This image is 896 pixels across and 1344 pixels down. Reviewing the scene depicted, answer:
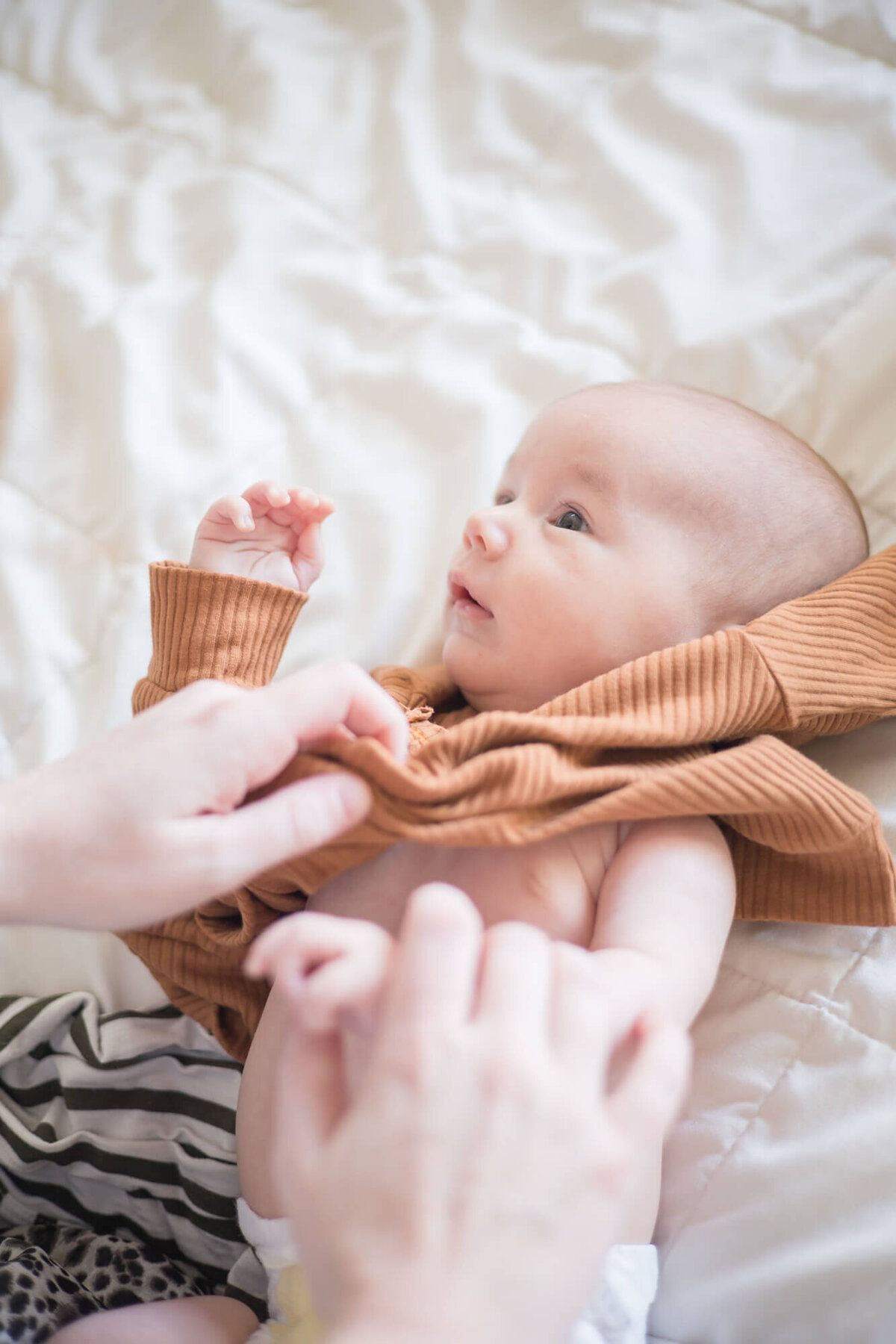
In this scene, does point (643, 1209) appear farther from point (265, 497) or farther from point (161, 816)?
point (265, 497)

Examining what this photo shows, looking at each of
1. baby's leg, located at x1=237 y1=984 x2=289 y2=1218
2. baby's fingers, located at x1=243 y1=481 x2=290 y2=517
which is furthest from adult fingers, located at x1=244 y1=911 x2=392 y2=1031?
baby's fingers, located at x1=243 y1=481 x2=290 y2=517

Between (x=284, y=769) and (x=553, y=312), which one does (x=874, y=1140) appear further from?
(x=553, y=312)

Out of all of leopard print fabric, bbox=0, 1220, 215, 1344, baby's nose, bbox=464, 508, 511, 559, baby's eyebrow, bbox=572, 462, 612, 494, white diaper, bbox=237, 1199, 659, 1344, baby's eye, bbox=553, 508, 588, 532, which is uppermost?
baby's eyebrow, bbox=572, 462, 612, 494

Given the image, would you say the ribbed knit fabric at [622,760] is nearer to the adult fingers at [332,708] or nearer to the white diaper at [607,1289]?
the adult fingers at [332,708]

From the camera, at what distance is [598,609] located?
0.95 meters

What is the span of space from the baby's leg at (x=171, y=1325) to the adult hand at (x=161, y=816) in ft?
1.27

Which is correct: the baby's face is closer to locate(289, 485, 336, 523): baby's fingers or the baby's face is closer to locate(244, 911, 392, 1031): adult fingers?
locate(289, 485, 336, 523): baby's fingers

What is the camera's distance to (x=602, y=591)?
3.13 ft

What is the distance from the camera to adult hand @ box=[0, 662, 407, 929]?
2.10 ft

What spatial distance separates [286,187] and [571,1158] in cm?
130

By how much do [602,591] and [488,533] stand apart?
12cm

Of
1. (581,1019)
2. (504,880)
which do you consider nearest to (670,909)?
(504,880)

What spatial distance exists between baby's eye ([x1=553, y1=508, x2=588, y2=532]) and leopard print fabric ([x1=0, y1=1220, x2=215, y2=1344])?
79 centimetres

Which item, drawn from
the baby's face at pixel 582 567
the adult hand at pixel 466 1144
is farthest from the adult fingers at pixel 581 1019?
the baby's face at pixel 582 567
